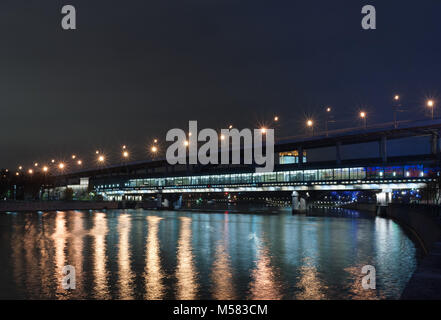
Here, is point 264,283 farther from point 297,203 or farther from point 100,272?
point 297,203

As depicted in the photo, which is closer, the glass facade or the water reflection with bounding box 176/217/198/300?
the water reflection with bounding box 176/217/198/300

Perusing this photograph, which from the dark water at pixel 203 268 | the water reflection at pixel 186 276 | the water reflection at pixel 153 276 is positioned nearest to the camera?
the water reflection at pixel 153 276

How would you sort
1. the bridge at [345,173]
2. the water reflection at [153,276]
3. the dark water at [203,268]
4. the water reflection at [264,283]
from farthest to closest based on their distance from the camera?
the bridge at [345,173]
the dark water at [203,268]
the water reflection at [153,276]
the water reflection at [264,283]

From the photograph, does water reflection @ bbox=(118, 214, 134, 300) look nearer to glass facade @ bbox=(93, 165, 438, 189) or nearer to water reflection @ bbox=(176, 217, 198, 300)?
water reflection @ bbox=(176, 217, 198, 300)

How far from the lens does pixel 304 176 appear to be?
117688mm

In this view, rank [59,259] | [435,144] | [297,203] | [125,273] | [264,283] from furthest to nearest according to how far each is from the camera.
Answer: [297,203] < [435,144] < [59,259] < [125,273] < [264,283]

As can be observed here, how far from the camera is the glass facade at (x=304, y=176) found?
10038 cm

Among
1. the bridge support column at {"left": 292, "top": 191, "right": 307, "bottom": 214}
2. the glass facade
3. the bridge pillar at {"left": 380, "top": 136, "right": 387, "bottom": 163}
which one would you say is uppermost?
the bridge pillar at {"left": 380, "top": 136, "right": 387, "bottom": 163}

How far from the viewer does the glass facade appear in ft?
329

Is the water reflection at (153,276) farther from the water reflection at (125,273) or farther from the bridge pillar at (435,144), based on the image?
the bridge pillar at (435,144)

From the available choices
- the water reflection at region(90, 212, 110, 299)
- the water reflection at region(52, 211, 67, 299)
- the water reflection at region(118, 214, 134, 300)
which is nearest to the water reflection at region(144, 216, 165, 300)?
the water reflection at region(118, 214, 134, 300)

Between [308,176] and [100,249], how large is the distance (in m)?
87.0

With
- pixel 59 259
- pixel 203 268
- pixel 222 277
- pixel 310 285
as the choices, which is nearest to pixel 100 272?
pixel 203 268

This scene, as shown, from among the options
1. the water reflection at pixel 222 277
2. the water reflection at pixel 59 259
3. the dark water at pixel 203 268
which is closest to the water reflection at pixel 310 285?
the dark water at pixel 203 268
